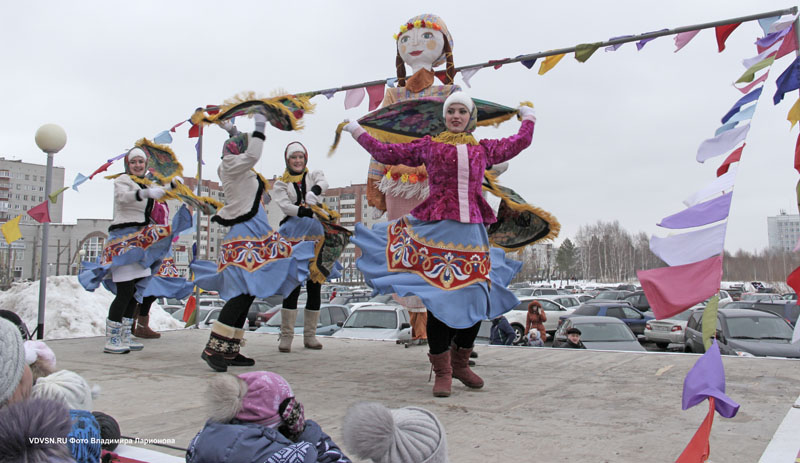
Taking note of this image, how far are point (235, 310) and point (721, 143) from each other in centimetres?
380

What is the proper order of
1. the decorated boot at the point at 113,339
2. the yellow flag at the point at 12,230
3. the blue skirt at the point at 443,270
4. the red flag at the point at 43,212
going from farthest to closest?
the yellow flag at the point at 12,230 → the red flag at the point at 43,212 → the decorated boot at the point at 113,339 → the blue skirt at the point at 443,270

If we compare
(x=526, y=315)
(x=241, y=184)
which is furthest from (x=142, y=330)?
(x=526, y=315)

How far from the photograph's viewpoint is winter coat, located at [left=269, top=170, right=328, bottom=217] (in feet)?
19.0

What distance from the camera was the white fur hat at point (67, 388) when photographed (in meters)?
1.93

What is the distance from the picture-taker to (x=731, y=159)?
9.53ft

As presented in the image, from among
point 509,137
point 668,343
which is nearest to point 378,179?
point 509,137

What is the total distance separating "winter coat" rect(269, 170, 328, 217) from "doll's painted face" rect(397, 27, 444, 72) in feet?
5.02

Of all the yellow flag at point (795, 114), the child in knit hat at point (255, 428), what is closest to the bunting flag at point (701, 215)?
the yellow flag at point (795, 114)

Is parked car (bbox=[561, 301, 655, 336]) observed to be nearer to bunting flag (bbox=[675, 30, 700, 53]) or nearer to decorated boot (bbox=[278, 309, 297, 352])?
decorated boot (bbox=[278, 309, 297, 352])

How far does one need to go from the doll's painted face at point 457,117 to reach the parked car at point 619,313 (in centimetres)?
1312

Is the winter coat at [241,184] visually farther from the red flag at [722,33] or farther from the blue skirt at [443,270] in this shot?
the red flag at [722,33]

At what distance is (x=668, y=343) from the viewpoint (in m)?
14.2

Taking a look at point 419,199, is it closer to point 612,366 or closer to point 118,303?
point 612,366

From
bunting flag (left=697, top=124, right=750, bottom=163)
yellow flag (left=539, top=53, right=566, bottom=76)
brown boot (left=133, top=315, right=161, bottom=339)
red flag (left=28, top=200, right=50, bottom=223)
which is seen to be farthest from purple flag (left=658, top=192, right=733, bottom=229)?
brown boot (left=133, top=315, right=161, bottom=339)
